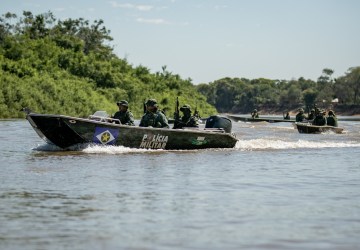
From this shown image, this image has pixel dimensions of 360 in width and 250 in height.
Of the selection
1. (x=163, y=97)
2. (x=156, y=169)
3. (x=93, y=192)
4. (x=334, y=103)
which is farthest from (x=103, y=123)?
(x=334, y=103)

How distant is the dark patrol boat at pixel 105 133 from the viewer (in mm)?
17516

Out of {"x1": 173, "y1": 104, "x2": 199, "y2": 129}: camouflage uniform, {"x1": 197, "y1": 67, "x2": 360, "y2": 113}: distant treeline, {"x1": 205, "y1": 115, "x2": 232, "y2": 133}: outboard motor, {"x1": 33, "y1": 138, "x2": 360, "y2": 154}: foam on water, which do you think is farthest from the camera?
{"x1": 197, "y1": 67, "x2": 360, "y2": 113}: distant treeline

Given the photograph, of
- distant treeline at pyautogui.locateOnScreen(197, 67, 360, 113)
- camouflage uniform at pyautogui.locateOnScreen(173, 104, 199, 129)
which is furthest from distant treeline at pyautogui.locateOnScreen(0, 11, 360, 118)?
distant treeline at pyautogui.locateOnScreen(197, 67, 360, 113)

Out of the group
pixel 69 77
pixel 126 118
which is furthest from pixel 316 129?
pixel 69 77

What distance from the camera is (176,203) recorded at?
945cm

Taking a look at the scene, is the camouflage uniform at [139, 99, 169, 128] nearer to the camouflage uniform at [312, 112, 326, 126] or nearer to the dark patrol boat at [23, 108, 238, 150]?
the dark patrol boat at [23, 108, 238, 150]

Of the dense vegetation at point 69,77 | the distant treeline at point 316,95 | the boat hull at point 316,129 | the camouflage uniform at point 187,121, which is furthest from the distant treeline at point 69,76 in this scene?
the distant treeline at point 316,95

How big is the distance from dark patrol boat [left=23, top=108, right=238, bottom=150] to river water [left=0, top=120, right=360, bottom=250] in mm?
1133

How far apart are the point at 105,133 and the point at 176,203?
8645mm

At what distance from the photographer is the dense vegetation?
2115 inches

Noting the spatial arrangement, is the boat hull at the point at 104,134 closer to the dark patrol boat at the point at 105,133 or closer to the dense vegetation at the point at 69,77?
the dark patrol boat at the point at 105,133

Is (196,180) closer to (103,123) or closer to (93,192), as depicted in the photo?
(93,192)

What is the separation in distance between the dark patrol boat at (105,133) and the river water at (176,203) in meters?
1.13

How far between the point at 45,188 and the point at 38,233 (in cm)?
344
